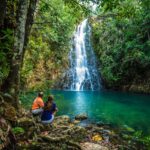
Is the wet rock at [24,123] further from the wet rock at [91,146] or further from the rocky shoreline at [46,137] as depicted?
the wet rock at [91,146]

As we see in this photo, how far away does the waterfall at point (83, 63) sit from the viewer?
41.2 m

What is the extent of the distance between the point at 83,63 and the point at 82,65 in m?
0.44

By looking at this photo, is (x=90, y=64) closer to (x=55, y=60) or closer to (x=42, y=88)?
(x=55, y=60)

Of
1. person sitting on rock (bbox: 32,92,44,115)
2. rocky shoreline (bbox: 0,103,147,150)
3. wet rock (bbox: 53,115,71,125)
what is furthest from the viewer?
wet rock (bbox: 53,115,71,125)

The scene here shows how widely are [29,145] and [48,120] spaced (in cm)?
324

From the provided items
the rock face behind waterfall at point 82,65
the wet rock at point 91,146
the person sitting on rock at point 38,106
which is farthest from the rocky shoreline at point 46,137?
the rock face behind waterfall at point 82,65

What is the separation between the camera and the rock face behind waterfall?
135 ft

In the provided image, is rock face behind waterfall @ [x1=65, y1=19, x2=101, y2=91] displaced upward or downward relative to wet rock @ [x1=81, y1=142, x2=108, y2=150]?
upward

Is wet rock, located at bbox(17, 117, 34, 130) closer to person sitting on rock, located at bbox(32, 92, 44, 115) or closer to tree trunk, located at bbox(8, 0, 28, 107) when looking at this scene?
tree trunk, located at bbox(8, 0, 28, 107)

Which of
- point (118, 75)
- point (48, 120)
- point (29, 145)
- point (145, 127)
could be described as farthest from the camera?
point (118, 75)

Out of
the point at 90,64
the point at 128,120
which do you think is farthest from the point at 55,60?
the point at 128,120

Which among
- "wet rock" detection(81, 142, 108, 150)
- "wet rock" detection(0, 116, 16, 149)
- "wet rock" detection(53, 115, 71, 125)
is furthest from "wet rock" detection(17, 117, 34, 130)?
"wet rock" detection(53, 115, 71, 125)

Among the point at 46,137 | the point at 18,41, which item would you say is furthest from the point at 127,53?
the point at 46,137

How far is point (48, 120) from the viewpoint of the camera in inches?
408
